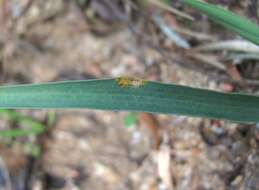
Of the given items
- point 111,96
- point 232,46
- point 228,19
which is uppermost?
point 232,46

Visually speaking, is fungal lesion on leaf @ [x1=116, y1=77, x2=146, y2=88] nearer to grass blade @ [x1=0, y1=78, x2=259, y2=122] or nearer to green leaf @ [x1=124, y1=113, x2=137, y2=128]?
grass blade @ [x1=0, y1=78, x2=259, y2=122]

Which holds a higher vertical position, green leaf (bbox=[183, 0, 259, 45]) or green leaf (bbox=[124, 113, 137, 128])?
green leaf (bbox=[124, 113, 137, 128])

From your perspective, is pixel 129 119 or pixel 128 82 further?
pixel 129 119

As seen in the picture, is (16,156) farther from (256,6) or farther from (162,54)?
(256,6)

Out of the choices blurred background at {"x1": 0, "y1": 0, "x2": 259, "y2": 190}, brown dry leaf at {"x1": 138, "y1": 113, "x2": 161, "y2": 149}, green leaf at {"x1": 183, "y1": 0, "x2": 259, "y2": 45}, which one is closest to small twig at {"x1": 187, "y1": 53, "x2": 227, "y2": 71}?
blurred background at {"x1": 0, "y1": 0, "x2": 259, "y2": 190}

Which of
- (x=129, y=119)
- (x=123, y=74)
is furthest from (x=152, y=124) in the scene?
(x=123, y=74)

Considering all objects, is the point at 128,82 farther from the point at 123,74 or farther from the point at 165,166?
the point at 123,74

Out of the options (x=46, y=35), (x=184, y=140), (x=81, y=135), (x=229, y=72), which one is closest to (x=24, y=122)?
(x=81, y=135)
